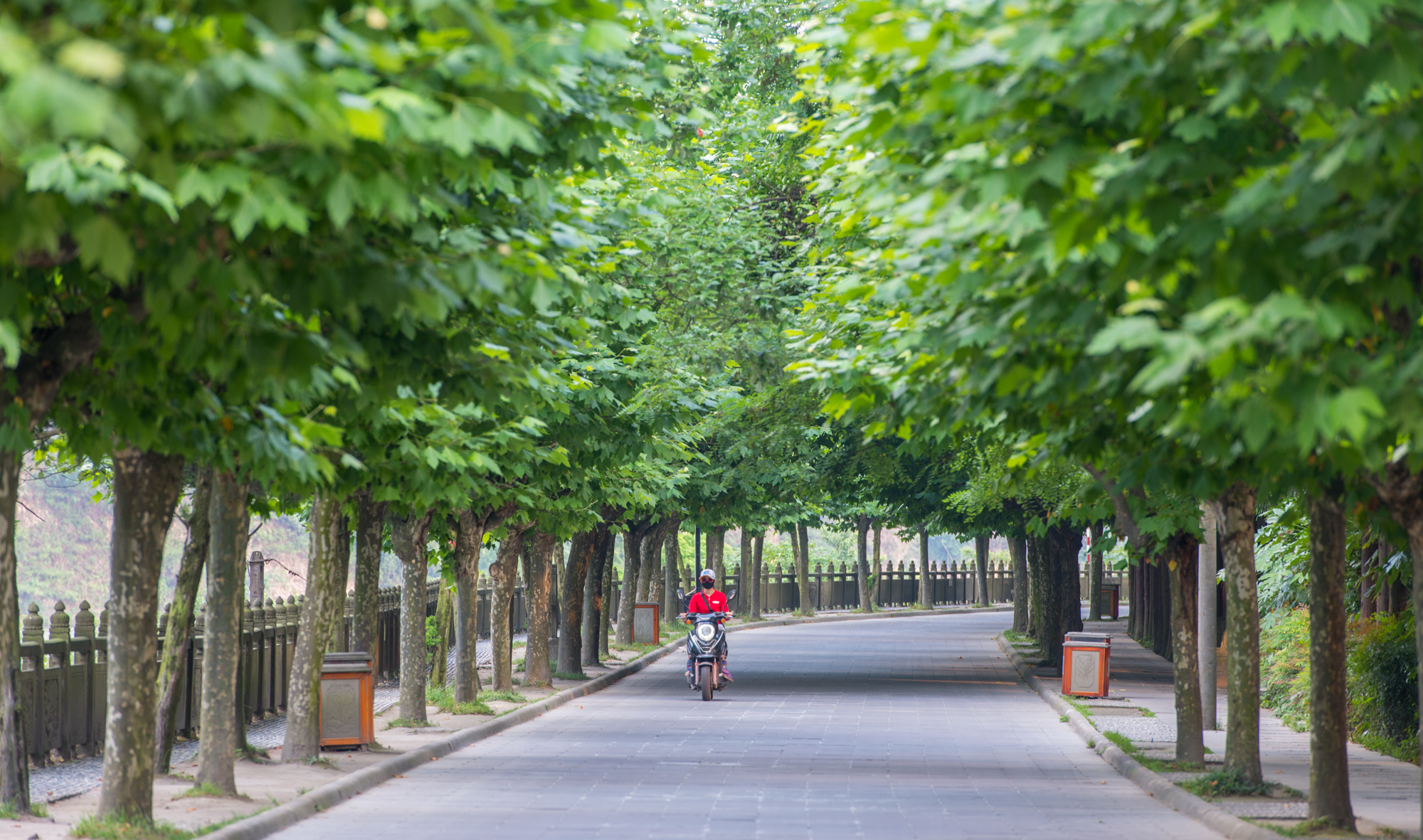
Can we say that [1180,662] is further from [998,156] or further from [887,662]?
[887,662]

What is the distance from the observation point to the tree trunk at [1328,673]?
11008 mm

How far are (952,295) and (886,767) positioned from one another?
943 cm

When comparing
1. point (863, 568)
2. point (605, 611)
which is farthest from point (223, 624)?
point (863, 568)

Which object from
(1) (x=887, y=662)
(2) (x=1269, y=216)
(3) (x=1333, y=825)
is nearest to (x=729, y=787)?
(3) (x=1333, y=825)

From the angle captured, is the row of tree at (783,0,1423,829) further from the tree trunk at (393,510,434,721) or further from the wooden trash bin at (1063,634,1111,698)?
the wooden trash bin at (1063,634,1111,698)

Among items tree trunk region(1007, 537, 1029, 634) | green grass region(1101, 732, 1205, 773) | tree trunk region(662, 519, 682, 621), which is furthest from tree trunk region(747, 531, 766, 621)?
green grass region(1101, 732, 1205, 773)

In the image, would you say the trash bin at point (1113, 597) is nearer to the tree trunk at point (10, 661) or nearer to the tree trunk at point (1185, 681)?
the tree trunk at point (1185, 681)

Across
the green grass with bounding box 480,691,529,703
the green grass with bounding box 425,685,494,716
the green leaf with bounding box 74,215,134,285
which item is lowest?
the green grass with bounding box 480,691,529,703

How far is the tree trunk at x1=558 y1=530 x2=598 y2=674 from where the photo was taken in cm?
2948

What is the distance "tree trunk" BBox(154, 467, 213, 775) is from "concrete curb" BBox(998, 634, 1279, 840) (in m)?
8.45

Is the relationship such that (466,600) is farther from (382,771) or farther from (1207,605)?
(1207,605)

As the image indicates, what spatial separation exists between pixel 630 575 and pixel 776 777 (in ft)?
73.6

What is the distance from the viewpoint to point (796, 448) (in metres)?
29.3

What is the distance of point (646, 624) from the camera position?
39.8m
